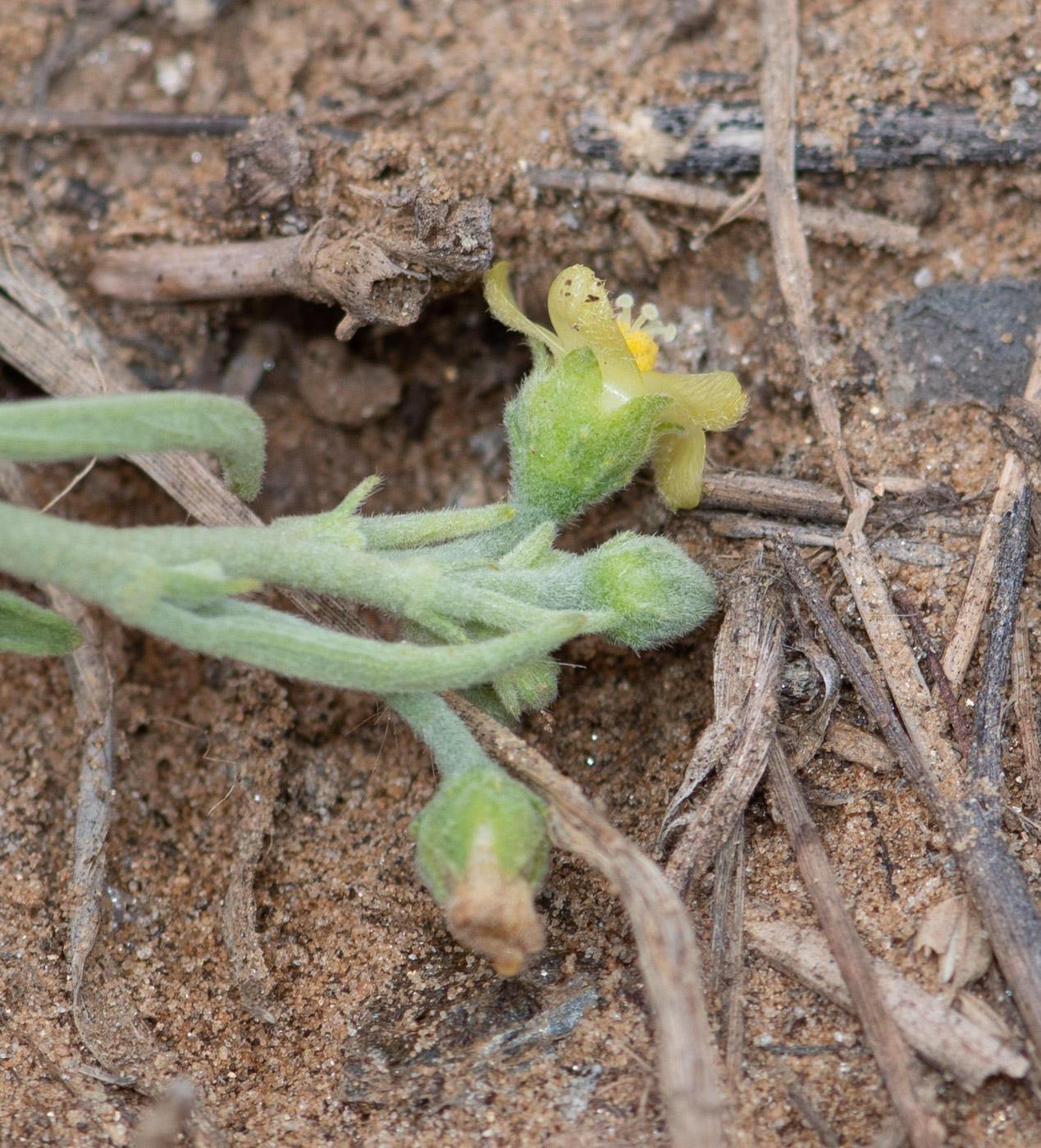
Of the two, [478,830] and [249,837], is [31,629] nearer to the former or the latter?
[249,837]

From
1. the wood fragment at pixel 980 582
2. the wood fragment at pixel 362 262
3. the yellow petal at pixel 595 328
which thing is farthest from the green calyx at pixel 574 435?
the wood fragment at pixel 980 582

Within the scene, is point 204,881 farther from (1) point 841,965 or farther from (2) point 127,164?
(2) point 127,164

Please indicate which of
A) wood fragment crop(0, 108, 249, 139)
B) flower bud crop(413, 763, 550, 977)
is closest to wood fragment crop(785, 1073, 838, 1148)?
flower bud crop(413, 763, 550, 977)

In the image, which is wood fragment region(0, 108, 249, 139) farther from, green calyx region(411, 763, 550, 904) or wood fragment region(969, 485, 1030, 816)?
wood fragment region(969, 485, 1030, 816)

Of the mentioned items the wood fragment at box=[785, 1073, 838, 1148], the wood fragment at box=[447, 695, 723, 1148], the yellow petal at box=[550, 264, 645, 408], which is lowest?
the wood fragment at box=[785, 1073, 838, 1148]

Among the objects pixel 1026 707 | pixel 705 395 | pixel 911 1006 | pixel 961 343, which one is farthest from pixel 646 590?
pixel 961 343

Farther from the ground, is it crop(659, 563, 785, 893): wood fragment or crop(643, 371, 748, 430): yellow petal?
crop(643, 371, 748, 430): yellow petal
